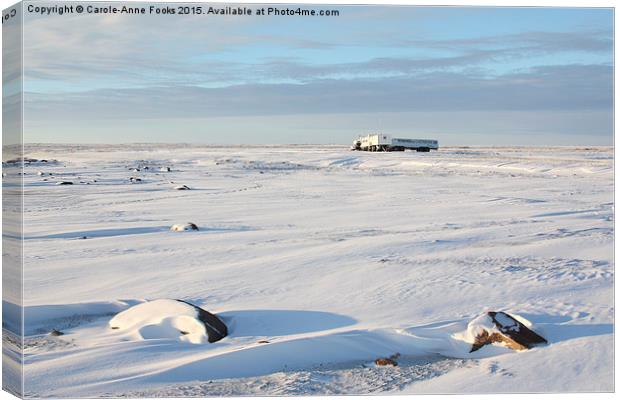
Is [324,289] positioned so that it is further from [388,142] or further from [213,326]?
[388,142]

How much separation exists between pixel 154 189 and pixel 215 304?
22.1ft

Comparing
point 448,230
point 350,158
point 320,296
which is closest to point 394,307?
point 320,296

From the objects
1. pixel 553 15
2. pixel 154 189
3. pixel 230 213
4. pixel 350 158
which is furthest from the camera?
pixel 350 158

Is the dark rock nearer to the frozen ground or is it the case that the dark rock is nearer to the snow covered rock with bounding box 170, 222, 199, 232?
the frozen ground

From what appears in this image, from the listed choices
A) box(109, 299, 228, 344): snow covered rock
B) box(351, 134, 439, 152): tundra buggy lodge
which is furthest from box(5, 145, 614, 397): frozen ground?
box(351, 134, 439, 152): tundra buggy lodge

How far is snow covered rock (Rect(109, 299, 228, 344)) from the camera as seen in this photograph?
468cm

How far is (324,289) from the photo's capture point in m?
5.60

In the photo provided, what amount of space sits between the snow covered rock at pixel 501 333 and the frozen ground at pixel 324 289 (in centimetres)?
6

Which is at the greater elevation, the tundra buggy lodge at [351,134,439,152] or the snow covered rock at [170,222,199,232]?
the tundra buggy lodge at [351,134,439,152]

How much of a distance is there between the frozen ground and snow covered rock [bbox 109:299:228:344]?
53 mm

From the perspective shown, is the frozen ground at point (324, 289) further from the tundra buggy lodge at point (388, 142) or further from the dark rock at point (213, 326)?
the tundra buggy lodge at point (388, 142)

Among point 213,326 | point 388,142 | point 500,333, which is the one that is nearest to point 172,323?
point 213,326

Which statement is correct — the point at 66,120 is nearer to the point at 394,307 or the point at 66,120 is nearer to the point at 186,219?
the point at 394,307

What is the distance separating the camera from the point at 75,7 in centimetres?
467
